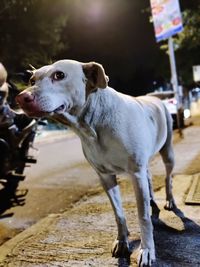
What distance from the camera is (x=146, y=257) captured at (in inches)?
127

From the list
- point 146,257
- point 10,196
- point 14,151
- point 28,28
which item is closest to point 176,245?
point 146,257

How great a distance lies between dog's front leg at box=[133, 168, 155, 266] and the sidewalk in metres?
0.11

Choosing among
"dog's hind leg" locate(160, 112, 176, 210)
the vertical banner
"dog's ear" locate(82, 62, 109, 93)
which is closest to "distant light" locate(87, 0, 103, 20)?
the vertical banner

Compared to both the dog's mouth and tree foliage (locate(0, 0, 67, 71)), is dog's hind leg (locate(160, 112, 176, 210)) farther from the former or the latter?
tree foliage (locate(0, 0, 67, 71))

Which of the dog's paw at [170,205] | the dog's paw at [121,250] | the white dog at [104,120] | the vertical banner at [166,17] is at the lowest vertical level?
the dog's paw at [170,205]

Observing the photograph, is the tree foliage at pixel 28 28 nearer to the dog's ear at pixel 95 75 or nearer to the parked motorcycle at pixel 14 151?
the parked motorcycle at pixel 14 151

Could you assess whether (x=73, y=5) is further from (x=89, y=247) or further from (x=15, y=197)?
(x=89, y=247)

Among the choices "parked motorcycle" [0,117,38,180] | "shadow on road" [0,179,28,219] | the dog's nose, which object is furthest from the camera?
"shadow on road" [0,179,28,219]

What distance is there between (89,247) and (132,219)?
772 mm

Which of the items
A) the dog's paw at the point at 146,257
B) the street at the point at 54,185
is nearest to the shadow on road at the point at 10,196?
the street at the point at 54,185

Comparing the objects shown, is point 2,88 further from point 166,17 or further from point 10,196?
point 166,17

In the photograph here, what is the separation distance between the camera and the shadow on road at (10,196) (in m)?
5.80

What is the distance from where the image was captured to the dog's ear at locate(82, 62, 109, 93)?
9.39 ft

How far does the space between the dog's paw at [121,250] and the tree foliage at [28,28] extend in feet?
45.5
